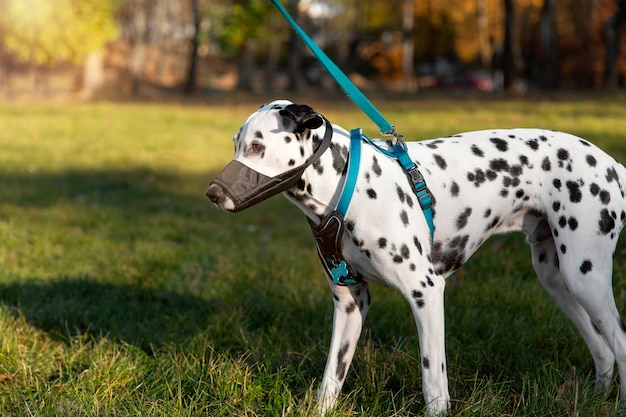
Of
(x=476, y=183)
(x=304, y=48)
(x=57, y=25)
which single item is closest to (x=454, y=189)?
(x=476, y=183)

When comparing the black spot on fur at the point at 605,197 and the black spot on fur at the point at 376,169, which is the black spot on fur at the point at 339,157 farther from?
the black spot on fur at the point at 605,197

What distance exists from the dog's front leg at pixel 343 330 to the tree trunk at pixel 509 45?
24.5 meters

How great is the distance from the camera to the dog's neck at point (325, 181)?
348 cm

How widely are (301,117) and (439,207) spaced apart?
0.92m

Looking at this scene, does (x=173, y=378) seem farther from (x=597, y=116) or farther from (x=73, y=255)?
(x=597, y=116)

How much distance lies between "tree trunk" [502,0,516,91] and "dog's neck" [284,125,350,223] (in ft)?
81.1

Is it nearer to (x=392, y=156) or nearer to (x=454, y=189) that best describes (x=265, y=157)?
(x=392, y=156)

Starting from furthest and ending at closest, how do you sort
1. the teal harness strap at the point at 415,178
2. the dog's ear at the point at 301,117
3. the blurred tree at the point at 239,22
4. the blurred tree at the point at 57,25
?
the blurred tree at the point at 57,25 < the blurred tree at the point at 239,22 < the teal harness strap at the point at 415,178 < the dog's ear at the point at 301,117

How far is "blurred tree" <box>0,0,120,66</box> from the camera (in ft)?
116

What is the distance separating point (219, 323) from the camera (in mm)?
5086

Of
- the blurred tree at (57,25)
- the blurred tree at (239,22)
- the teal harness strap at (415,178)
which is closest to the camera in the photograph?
the teal harness strap at (415,178)

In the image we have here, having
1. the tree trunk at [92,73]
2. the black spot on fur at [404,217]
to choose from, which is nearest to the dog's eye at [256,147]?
the black spot on fur at [404,217]

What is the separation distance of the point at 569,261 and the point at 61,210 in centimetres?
725

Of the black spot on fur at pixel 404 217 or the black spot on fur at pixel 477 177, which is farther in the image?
the black spot on fur at pixel 477 177
